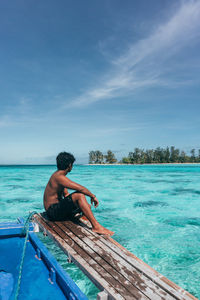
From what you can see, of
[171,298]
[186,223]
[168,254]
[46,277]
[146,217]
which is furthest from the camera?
[146,217]

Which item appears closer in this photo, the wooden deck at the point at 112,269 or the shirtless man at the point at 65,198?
the wooden deck at the point at 112,269

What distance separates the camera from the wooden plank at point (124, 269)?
7.26 feet

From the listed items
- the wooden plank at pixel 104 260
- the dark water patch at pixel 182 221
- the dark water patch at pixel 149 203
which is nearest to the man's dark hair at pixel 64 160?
the wooden plank at pixel 104 260

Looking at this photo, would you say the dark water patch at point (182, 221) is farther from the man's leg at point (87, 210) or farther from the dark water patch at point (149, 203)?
the man's leg at point (87, 210)

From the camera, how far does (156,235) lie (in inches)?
249

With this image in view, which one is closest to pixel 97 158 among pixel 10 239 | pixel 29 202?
pixel 29 202

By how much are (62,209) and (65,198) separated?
273 mm

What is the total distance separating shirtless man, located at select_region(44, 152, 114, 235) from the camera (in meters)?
3.81

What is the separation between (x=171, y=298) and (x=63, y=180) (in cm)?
247

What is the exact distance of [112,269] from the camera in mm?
2615

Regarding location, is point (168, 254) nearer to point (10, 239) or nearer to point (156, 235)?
point (156, 235)

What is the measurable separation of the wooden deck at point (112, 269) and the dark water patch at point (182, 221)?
15.6ft

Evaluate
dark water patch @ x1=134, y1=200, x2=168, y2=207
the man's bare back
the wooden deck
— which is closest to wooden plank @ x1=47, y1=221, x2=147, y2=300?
the wooden deck

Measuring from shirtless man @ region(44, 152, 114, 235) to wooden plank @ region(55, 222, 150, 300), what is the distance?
0.35 m
